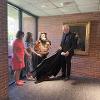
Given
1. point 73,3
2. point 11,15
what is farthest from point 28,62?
point 73,3

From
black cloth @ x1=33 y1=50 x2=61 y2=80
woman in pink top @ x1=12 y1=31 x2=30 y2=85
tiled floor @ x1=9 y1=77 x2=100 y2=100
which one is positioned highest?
woman in pink top @ x1=12 y1=31 x2=30 y2=85

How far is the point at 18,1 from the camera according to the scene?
4246 millimetres

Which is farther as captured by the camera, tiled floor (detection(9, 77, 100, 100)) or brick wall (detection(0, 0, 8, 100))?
tiled floor (detection(9, 77, 100, 100))

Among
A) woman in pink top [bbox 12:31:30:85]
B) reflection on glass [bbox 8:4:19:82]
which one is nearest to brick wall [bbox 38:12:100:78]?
reflection on glass [bbox 8:4:19:82]

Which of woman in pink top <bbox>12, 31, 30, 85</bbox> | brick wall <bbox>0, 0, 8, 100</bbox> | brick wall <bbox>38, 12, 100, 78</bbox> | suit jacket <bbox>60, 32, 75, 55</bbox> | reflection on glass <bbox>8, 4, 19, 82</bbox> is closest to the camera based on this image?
brick wall <bbox>0, 0, 8, 100</bbox>

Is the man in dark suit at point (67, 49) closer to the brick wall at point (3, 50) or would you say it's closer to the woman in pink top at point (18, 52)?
the woman in pink top at point (18, 52)

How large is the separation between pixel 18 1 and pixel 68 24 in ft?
6.95

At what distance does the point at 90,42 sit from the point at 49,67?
1638mm

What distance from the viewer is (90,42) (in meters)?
5.59

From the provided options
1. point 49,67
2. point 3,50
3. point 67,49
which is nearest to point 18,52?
point 3,50

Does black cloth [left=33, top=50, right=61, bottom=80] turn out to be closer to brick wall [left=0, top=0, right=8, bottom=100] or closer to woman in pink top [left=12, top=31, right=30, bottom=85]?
woman in pink top [left=12, top=31, right=30, bottom=85]

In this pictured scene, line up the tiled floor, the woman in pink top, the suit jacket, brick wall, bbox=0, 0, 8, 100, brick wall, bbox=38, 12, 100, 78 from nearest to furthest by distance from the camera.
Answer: brick wall, bbox=0, 0, 8, 100, the tiled floor, the woman in pink top, the suit jacket, brick wall, bbox=38, 12, 100, 78

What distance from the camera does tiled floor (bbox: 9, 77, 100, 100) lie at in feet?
12.2

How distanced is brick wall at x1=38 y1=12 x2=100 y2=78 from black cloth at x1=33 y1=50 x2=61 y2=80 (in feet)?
2.67
